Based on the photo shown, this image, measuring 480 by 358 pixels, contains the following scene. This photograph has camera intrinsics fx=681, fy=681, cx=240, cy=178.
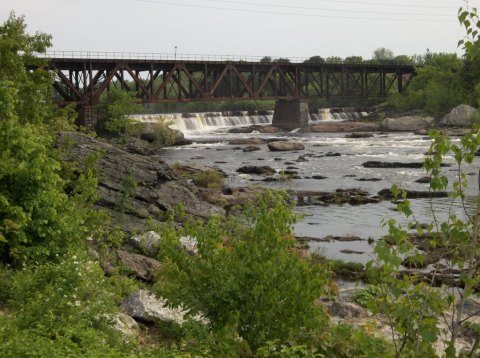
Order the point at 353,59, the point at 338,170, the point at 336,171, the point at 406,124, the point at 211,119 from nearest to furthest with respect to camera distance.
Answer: the point at 336,171 < the point at 338,170 < the point at 406,124 < the point at 211,119 < the point at 353,59

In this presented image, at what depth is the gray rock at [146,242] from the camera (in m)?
21.1

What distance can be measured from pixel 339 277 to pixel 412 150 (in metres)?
37.9

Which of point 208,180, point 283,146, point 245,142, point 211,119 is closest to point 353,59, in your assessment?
point 211,119

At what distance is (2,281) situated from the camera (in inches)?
519

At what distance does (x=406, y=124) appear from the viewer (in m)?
81.4

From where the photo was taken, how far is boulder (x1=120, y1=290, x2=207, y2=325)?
1350 cm

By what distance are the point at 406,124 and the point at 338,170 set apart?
3656 cm

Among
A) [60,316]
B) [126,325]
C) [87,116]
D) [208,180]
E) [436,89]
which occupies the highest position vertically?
[436,89]

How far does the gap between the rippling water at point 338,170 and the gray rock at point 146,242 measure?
4966mm

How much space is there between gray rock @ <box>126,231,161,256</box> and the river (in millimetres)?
6409

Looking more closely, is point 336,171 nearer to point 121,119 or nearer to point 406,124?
point 121,119

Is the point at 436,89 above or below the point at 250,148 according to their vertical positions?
above

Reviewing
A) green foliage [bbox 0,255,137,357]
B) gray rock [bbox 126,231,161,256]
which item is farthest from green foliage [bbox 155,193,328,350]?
gray rock [bbox 126,231,161,256]

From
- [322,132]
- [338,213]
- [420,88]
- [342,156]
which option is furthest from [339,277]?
[420,88]
